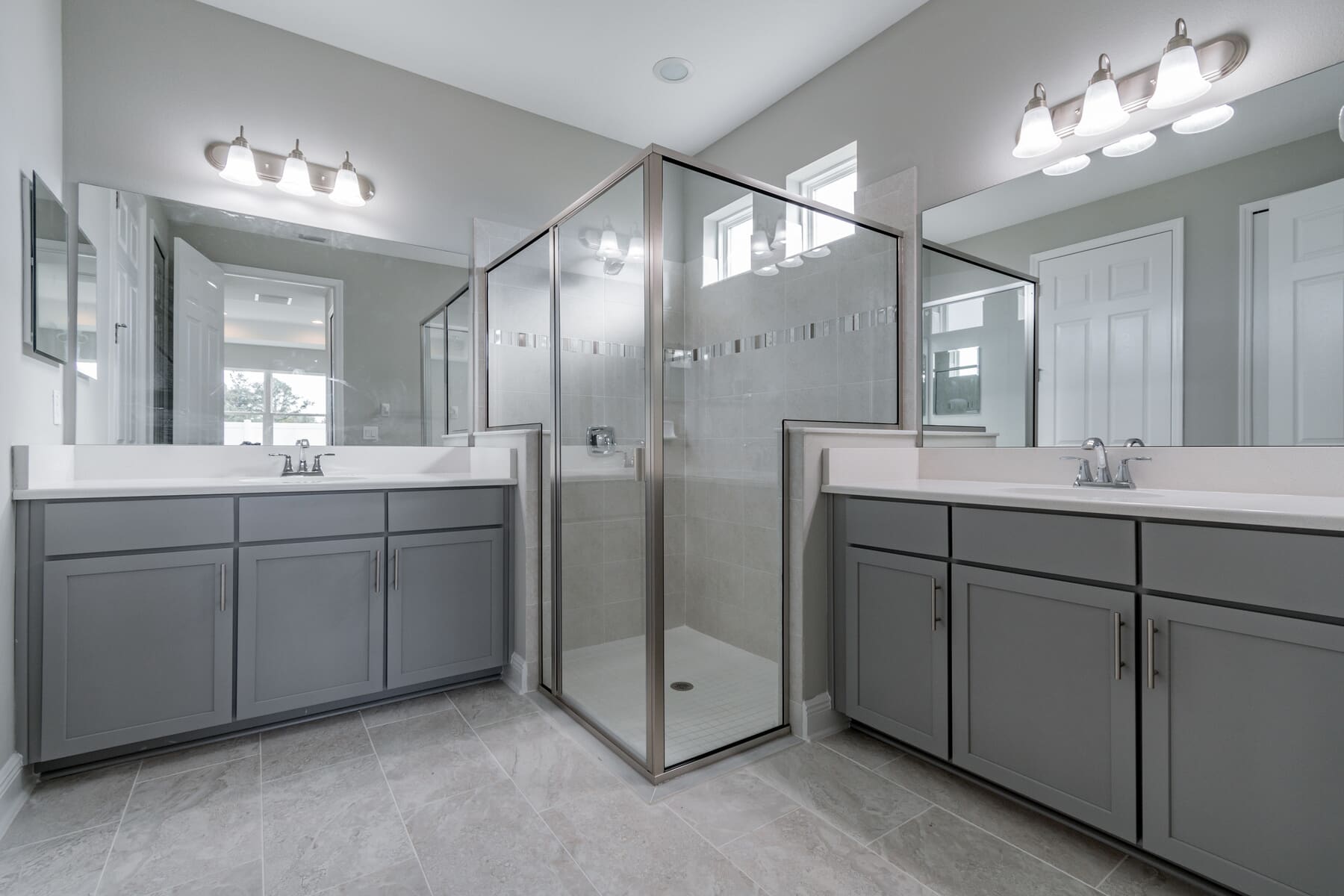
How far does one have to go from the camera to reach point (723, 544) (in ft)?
6.77

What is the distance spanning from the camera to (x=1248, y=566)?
48.5 inches

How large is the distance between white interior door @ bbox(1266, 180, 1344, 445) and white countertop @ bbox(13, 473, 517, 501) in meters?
2.48

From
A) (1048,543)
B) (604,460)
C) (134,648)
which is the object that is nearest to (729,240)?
(604,460)

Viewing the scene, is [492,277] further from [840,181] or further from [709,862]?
[709,862]

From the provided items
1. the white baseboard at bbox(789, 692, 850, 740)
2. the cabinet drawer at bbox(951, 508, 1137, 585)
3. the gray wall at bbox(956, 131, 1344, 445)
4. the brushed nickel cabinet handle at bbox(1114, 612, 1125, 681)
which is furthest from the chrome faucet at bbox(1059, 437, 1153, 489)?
the white baseboard at bbox(789, 692, 850, 740)

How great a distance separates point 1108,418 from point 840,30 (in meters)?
1.93

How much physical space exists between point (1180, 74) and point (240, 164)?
3221 millimetres

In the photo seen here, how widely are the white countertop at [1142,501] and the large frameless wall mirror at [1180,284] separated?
198 mm

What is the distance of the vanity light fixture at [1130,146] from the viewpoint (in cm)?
187

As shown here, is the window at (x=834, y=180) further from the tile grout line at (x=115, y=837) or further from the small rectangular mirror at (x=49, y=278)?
the tile grout line at (x=115, y=837)

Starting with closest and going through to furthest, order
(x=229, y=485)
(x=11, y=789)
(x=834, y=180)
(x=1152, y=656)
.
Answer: (x=1152, y=656) → (x=11, y=789) → (x=229, y=485) → (x=834, y=180)

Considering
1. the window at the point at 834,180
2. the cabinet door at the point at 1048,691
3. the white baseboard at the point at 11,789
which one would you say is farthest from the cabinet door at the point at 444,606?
the window at the point at 834,180

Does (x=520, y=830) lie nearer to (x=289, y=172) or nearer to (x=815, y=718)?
(x=815, y=718)

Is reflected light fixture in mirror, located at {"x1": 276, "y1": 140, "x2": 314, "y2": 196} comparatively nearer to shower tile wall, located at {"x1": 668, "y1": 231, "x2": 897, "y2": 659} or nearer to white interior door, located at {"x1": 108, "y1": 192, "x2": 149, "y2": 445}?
white interior door, located at {"x1": 108, "y1": 192, "x2": 149, "y2": 445}
